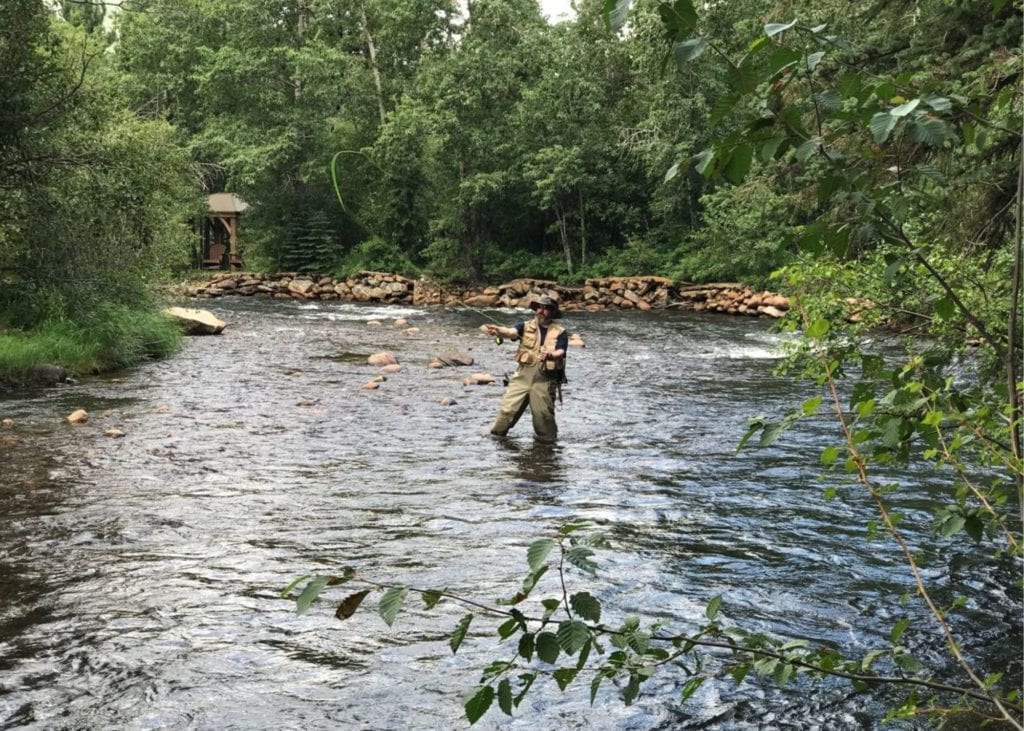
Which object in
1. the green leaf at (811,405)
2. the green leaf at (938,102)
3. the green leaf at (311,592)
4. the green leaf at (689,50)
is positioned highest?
the green leaf at (689,50)

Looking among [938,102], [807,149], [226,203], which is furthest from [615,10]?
[226,203]

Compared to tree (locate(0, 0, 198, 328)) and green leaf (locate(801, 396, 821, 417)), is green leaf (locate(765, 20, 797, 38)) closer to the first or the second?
green leaf (locate(801, 396, 821, 417))

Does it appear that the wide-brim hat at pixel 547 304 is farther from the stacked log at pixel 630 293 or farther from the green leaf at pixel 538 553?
the stacked log at pixel 630 293

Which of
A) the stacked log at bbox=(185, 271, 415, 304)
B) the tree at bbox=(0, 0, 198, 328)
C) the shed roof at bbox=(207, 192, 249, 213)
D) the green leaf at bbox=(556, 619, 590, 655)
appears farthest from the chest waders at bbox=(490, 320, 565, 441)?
the shed roof at bbox=(207, 192, 249, 213)

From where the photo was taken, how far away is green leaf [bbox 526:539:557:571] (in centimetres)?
219

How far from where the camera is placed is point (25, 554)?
7.00 meters

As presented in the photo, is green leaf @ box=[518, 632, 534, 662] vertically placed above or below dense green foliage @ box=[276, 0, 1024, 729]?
below

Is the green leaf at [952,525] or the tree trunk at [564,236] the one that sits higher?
the tree trunk at [564,236]

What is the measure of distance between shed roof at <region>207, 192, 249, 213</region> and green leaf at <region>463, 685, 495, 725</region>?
5053 centimetres

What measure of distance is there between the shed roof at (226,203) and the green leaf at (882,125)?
5078cm

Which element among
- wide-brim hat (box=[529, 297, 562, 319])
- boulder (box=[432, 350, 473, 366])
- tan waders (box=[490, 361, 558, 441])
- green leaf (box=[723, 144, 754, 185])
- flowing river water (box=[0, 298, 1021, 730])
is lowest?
flowing river water (box=[0, 298, 1021, 730])

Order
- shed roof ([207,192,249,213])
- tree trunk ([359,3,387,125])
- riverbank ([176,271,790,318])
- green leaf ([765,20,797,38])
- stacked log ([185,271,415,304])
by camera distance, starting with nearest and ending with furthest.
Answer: green leaf ([765,20,797,38]) < riverbank ([176,271,790,318]) < stacked log ([185,271,415,304]) < tree trunk ([359,3,387,125]) < shed roof ([207,192,249,213])

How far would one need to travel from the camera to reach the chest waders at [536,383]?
11.2 metres

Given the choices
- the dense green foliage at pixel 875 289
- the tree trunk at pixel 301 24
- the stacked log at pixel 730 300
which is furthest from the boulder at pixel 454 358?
the tree trunk at pixel 301 24
